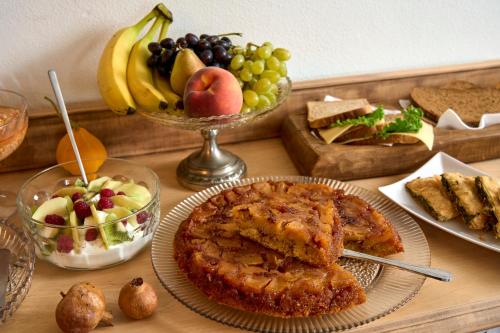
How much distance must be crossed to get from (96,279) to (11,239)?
18 centimetres

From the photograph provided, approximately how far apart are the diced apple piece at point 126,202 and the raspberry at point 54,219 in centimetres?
11

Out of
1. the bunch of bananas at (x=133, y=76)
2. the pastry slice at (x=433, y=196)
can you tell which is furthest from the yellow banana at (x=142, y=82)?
the pastry slice at (x=433, y=196)

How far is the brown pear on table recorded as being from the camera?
1.25m

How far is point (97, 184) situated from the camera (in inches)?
46.6

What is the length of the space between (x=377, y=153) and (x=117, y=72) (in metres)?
0.65

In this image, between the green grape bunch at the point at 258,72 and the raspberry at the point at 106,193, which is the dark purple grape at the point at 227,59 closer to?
the green grape bunch at the point at 258,72

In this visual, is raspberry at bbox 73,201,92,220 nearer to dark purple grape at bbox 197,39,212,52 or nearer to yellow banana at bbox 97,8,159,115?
yellow banana at bbox 97,8,159,115

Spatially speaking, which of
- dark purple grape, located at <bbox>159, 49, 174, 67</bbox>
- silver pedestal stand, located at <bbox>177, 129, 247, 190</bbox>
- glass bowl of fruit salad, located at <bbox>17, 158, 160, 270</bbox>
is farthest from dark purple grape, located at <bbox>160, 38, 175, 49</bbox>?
glass bowl of fruit salad, located at <bbox>17, 158, 160, 270</bbox>

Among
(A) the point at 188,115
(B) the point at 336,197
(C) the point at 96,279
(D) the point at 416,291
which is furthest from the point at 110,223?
(D) the point at 416,291

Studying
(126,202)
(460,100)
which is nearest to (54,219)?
(126,202)

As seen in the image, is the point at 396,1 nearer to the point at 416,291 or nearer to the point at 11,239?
the point at 416,291

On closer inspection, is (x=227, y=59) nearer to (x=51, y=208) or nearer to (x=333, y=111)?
(x=333, y=111)

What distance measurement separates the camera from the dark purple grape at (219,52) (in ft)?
4.28

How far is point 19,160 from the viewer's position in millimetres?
1413
